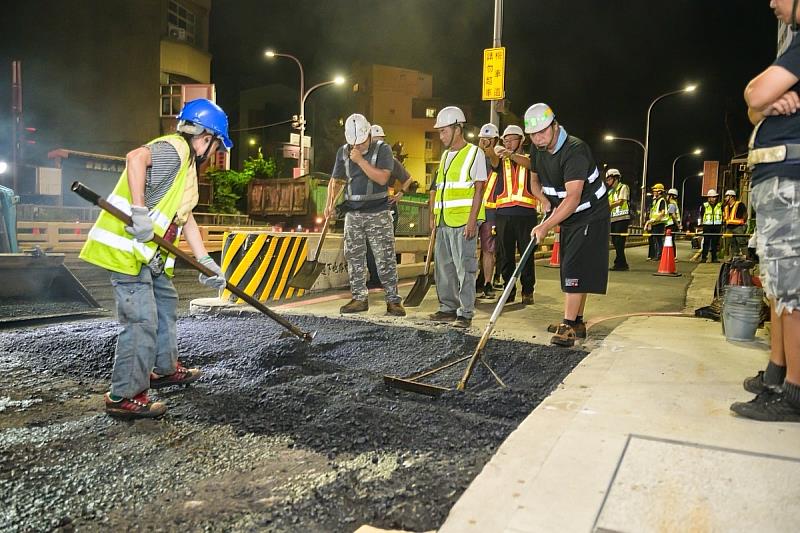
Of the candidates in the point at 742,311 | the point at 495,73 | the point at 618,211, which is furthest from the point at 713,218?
the point at 742,311

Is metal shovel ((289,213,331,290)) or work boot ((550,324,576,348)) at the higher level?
metal shovel ((289,213,331,290))

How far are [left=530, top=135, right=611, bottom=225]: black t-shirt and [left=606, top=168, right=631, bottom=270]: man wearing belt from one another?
750 centimetres

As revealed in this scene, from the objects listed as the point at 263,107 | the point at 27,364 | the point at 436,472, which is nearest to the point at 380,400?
the point at 436,472

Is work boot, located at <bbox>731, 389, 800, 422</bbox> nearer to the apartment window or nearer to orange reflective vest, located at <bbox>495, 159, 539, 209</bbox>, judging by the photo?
orange reflective vest, located at <bbox>495, 159, 539, 209</bbox>

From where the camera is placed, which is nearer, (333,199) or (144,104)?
(333,199)

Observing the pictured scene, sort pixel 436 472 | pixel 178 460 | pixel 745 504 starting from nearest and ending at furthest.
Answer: pixel 745 504, pixel 436 472, pixel 178 460

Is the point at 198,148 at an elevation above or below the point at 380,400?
above

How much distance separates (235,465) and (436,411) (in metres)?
1.05

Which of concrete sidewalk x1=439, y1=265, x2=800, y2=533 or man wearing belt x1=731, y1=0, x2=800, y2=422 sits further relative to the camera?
man wearing belt x1=731, y1=0, x2=800, y2=422

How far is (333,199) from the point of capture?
20.6 feet

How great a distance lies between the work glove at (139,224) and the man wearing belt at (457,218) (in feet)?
9.73

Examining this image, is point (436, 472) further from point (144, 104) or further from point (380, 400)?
point (144, 104)

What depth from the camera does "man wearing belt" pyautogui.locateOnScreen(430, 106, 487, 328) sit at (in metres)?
5.32

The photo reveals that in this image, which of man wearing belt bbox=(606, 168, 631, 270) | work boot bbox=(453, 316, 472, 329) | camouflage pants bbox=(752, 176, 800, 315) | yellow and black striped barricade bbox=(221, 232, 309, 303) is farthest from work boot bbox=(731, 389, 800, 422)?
man wearing belt bbox=(606, 168, 631, 270)
